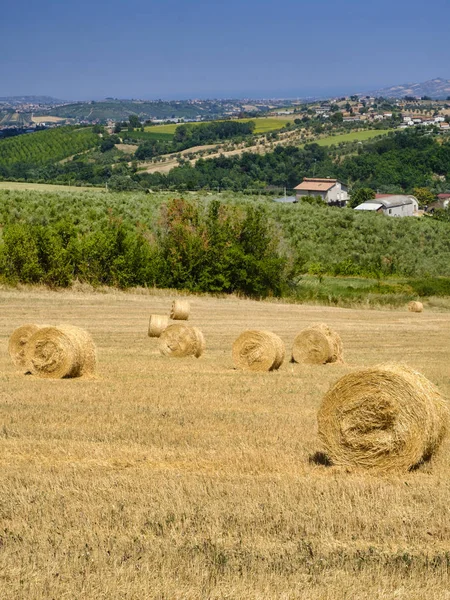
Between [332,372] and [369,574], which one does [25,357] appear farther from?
[369,574]

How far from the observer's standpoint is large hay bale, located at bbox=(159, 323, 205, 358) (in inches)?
835

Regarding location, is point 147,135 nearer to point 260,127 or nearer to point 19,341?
point 260,127

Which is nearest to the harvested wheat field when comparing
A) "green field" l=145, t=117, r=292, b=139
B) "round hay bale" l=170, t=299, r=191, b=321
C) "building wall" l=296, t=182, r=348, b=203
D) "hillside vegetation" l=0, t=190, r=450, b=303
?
"round hay bale" l=170, t=299, r=191, b=321

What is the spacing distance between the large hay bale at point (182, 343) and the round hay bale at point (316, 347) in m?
2.30

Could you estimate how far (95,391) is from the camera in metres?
15.7

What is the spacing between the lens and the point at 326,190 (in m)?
105

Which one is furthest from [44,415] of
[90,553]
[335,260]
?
[335,260]

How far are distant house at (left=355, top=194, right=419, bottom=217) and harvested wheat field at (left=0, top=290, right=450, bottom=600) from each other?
7613 centimetres

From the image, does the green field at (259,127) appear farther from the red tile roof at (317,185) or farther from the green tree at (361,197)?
the green tree at (361,197)

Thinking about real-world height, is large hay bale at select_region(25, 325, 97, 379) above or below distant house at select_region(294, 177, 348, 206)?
above

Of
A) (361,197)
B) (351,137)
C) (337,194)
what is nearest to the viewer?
(361,197)

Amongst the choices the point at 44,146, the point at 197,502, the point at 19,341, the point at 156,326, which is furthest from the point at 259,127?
the point at 197,502

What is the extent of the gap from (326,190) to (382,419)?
9602 cm

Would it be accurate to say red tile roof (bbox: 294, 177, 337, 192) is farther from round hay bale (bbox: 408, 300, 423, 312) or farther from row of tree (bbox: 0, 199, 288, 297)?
round hay bale (bbox: 408, 300, 423, 312)
